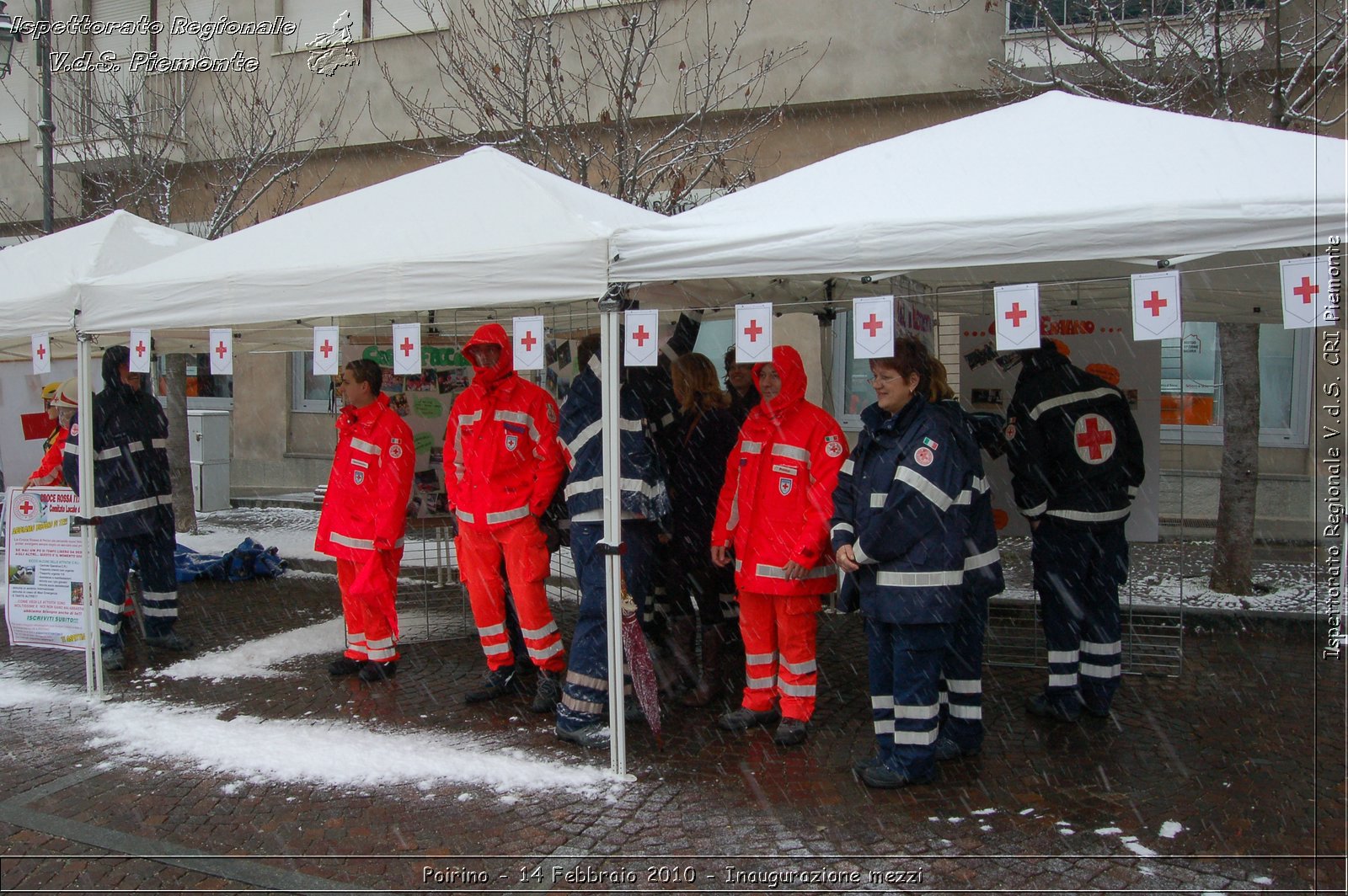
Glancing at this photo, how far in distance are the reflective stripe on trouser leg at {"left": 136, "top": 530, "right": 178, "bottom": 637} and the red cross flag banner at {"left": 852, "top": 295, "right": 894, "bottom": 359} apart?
5.24 m

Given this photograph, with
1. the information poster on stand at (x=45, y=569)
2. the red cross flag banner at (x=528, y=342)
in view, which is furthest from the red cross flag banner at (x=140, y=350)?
the red cross flag banner at (x=528, y=342)

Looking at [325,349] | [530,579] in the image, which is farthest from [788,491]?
[325,349]

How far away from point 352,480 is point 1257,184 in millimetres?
4880

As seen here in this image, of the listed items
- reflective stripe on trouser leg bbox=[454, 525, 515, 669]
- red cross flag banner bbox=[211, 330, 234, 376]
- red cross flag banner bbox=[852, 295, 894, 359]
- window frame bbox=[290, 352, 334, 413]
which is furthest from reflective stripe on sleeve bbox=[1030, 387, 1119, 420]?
window frame bbox=[290, 352, 334, 413]

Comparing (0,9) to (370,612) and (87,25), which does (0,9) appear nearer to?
(87,25)

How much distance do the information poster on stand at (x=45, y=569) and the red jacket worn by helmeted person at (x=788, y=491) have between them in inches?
169

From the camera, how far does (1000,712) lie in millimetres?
5613

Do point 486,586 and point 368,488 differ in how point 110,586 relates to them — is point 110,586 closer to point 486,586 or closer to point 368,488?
point 368,488

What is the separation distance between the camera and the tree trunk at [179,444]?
466 inches

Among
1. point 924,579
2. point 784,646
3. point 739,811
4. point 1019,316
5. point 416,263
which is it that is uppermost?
point 416,263

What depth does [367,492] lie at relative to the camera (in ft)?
20.2

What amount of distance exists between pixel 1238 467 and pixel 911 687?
5085mm

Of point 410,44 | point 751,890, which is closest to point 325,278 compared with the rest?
point 751,890

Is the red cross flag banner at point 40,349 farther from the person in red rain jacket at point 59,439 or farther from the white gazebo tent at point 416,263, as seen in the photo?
the person in red rain jacket at point 59,439
